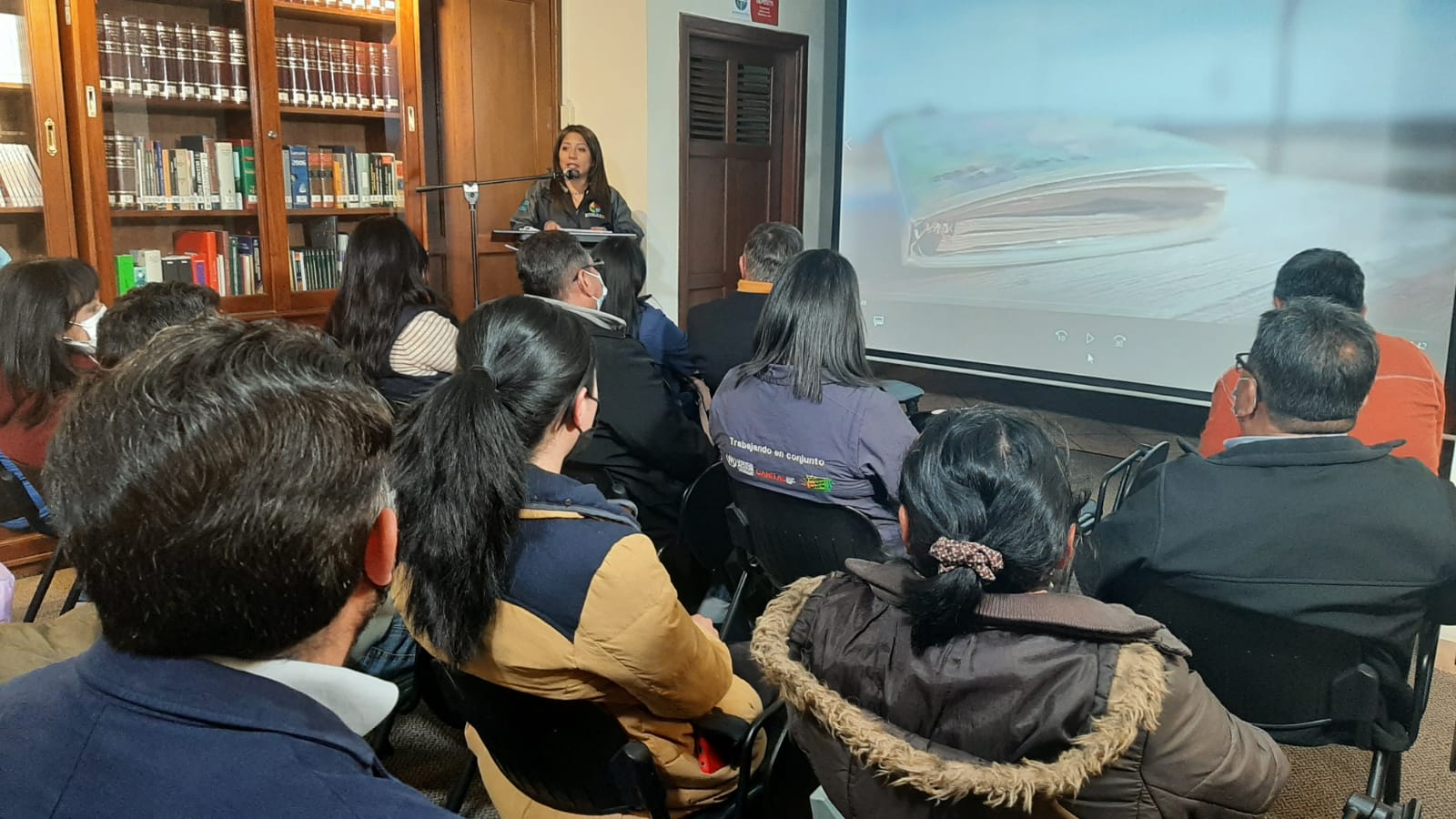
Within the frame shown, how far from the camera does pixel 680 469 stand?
104 inches

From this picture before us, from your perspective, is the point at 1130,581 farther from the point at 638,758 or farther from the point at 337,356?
the point at 337,356

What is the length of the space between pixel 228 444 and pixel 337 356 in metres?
0.12

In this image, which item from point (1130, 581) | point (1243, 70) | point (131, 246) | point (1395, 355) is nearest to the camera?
point (1130, 581)

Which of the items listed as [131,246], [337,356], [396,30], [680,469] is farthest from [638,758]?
[396,30]

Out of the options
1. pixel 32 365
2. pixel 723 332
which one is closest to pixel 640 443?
pixel 723 332

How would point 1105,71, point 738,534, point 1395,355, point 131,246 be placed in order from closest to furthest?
point 738,534 < point 1395,355 < point 131,246 < point 1105,71

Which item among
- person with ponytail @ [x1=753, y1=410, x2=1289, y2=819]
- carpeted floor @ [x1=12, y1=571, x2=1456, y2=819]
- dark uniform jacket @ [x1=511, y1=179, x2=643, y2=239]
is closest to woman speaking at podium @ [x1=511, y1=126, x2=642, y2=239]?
dark uniform jacket @ [x1=511, y1=179, x2=643, y2=239]

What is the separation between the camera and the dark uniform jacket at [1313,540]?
1.59 meters

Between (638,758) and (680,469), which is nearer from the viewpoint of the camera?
(638,758)

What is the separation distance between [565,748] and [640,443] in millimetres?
1201

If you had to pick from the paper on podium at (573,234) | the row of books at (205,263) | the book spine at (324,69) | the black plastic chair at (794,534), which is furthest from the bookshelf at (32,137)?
the black plastic chair at (794,534)

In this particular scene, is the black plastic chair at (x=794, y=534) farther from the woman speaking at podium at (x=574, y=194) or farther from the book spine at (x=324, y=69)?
the book spine at (x=324, y=69)

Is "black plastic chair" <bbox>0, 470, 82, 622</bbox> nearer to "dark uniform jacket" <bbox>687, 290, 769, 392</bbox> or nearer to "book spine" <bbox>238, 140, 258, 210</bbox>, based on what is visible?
"book spine" <bbox>238, 140, 258, 210</bbox>

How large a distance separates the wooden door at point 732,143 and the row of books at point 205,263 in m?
2.10
